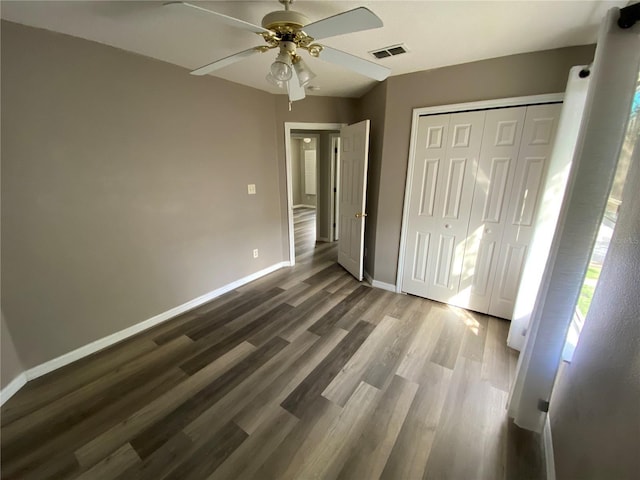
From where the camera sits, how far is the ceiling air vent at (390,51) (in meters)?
1.89

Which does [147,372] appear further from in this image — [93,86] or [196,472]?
[93,86]

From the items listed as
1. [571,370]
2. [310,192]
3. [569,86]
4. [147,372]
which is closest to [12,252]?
[147,372]

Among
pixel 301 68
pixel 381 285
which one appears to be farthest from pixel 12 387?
pixel 381 285

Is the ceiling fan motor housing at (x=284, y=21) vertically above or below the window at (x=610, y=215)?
above

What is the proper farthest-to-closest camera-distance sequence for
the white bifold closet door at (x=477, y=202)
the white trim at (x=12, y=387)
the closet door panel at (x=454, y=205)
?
1. the closet door panel at (x=454, y=205)
2. the white bifold closet door at (x=477, y=202)
3. the white trim at (x=12, y=387)

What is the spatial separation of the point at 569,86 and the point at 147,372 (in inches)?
141

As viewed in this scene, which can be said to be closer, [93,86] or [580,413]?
[580,413]

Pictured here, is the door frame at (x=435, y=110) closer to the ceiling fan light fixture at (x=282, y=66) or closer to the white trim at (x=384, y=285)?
the white trim at (x=384, y=285)

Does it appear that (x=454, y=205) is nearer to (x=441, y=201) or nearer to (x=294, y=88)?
(x=441, y=201)

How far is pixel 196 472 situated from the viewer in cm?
125

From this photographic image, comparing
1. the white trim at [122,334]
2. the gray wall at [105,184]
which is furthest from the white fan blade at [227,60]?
the white trim at [122,334]

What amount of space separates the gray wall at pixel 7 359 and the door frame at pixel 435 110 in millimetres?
3306

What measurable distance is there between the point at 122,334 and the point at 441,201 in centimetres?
326

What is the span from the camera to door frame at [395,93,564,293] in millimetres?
1988
